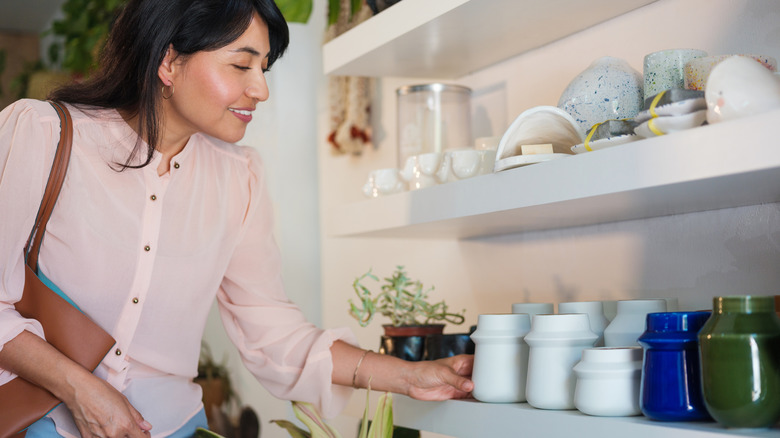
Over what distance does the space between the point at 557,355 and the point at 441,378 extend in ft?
0.84

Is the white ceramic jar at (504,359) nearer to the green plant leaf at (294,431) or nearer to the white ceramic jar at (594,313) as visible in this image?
the white ceramic jar at (594,313)

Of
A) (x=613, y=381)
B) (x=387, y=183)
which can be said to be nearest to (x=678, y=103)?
(x=613, y=381)

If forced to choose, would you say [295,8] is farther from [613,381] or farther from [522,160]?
[613,381]

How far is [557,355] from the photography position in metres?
0.89

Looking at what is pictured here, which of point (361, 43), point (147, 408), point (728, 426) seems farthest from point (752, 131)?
point (147, 408)

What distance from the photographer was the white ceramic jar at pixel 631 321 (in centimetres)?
89

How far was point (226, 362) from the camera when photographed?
103 inches

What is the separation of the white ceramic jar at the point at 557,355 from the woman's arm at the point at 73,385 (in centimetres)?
55

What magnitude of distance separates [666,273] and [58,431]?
0.92 metres

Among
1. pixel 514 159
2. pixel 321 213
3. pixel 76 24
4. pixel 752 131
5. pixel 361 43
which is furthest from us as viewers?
pixel 76 24

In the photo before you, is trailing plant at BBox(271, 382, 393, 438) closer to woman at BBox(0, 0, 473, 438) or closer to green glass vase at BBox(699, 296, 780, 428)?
woman at BBox(0, 0, 473, 438)

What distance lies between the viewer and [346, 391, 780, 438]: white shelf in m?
0.73

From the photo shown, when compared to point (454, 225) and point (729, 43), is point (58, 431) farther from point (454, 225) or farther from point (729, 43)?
point (729, 43)

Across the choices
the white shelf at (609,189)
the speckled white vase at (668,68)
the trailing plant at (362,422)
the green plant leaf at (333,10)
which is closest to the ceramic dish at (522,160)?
the white shelf at (609,189)
